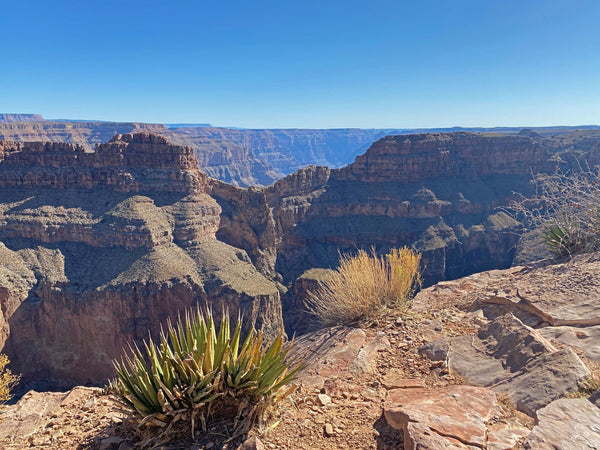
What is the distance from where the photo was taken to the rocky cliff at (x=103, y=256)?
28.7m

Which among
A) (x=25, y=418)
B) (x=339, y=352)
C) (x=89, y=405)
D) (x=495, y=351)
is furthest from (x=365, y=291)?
(x=25, y=418)

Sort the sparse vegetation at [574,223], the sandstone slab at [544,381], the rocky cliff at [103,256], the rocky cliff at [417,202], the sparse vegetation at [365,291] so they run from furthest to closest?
the rocky cliff at [417,202] → the rocky cliff at [103,256] → the sparse vegetation at [574,223] → the sparse vegetation at [365,291] → the sandstone slab at [544,381]

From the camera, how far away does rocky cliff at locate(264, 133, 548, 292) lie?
5516 cm

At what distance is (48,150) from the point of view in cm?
3838

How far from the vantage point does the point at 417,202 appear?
59.9m

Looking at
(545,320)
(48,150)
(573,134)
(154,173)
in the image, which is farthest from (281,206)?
(573,134)

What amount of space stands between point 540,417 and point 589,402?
51 centimetres

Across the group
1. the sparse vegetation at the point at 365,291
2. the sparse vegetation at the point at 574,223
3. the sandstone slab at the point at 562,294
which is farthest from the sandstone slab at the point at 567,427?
the sparse vegetation at the point at 574,223

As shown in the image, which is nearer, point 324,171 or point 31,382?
point 31,382

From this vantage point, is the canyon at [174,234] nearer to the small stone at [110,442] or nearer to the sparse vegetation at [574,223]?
the sparse vegetation at [574,223]

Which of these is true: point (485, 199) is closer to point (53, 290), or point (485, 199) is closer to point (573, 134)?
point (573, 134)

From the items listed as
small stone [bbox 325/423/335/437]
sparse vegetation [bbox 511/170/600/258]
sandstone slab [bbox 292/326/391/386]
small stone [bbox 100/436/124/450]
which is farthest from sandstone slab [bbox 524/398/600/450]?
sparse vegetation [bbox 511/170/600/258]

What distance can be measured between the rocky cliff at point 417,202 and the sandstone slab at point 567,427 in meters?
44.4

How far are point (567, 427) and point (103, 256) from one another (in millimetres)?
36336
